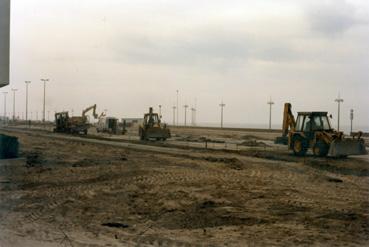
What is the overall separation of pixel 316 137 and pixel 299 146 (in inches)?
57.6

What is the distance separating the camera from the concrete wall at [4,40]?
17.0m

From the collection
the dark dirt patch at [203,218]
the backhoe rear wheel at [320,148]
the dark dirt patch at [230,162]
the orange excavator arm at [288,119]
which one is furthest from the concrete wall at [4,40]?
the orange excavator arm at [288,119]

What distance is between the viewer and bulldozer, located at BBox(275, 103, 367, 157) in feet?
81.8

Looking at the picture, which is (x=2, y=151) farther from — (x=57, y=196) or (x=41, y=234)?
(x=41, y=234)

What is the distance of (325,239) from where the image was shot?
9164 millimetres

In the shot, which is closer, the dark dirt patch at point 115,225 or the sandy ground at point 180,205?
the sandy ground at point 180,205

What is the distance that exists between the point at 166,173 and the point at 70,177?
3.35 meters

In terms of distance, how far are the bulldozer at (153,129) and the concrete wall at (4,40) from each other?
23.9 meters

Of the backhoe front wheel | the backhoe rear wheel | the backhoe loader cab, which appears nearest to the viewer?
the backhoe rear wheel

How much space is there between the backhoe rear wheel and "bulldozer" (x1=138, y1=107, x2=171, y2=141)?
57.3ft

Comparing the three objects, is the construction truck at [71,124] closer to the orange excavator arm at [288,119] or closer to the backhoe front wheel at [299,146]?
the orange excavator arm at [288,119]

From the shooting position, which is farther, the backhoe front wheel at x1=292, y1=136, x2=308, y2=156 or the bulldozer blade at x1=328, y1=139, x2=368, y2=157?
the backhoe front wheel at x1=292, y1=136, x2=308, y2=156

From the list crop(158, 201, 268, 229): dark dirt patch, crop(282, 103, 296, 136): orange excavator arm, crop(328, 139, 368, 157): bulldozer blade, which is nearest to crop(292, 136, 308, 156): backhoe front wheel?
crop(282, 103, 296, 136): orange excavator arm

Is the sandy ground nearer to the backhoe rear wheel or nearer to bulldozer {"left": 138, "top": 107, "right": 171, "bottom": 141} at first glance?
the backhoe rear wheel
